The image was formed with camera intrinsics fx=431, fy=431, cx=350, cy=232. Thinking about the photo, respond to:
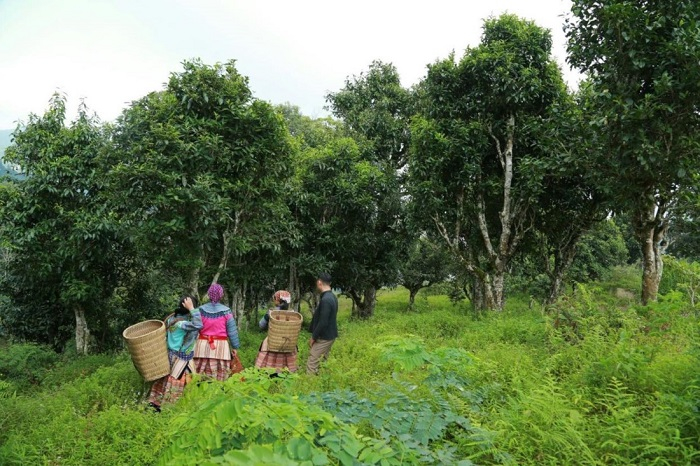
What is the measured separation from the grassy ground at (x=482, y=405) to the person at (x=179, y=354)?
58 cm

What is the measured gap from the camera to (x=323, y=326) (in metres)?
7.44

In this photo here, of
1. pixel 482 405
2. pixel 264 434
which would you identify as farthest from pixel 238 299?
pixel 264 434

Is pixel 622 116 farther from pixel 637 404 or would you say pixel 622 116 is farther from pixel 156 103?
pixel 156 103

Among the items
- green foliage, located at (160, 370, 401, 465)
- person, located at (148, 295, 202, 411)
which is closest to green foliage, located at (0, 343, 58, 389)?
person, located at (148, 295, 202, 411)

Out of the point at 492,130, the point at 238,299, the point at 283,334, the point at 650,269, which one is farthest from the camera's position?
the point at 238,299

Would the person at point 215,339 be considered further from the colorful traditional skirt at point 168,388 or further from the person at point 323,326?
the person at point 323,326

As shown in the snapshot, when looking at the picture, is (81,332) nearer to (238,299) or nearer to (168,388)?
(238,299)

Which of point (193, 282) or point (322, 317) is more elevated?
point (193, 282)

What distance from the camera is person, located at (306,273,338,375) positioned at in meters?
7.41

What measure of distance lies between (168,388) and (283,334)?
6.53ft

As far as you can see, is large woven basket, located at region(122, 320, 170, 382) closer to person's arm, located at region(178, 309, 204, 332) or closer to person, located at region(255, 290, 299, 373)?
person's arm, located at region(178, 309, 204, 332)

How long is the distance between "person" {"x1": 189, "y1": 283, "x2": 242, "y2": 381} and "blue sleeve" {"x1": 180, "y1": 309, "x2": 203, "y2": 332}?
0.17 meters

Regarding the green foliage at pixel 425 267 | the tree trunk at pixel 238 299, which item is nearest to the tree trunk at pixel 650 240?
the tree trunk at pixel 238 299

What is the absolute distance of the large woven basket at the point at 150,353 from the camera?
6246 millimetres
